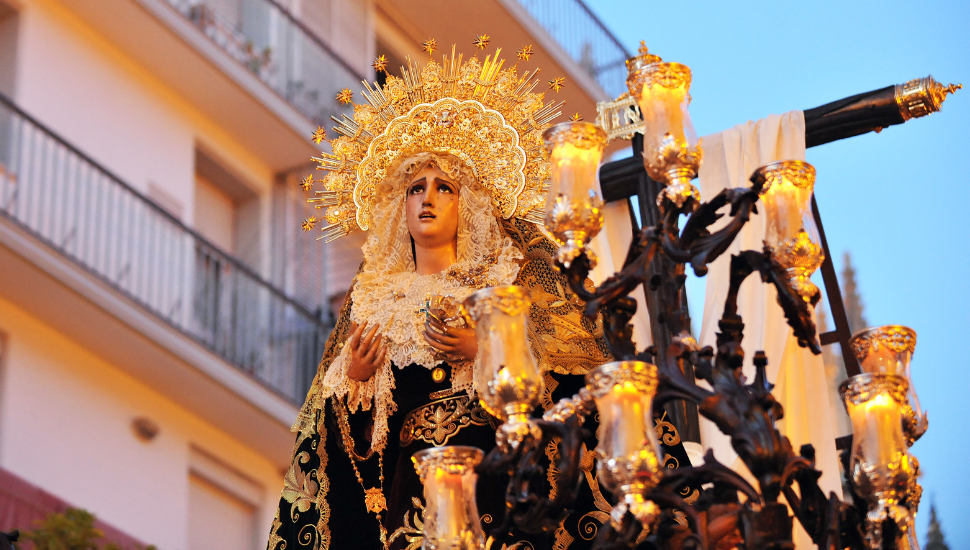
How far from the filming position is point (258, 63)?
10.5 m

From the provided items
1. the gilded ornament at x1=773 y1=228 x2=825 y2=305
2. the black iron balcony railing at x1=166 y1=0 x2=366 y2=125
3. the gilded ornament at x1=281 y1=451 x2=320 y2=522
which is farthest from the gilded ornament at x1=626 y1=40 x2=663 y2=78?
the black iron balcony railing at x1=166 y1=0 x2=366 y2=125

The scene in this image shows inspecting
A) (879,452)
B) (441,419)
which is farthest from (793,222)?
(441,419)

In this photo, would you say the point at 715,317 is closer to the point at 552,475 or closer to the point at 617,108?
the point at 617,108

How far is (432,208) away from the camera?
438 cm

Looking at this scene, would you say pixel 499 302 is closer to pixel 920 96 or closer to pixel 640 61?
pixel 640 61

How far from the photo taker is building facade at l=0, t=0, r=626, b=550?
835 cm

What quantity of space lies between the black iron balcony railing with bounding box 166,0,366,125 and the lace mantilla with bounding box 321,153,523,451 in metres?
5.89

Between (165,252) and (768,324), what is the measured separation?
5.19 meters

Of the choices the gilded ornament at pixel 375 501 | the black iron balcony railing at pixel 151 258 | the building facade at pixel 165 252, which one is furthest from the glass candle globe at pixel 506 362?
the black iron balcony railing at pixel 151 258

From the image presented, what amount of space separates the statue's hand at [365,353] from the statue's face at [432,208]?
0.36 metres

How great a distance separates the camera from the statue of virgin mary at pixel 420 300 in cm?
409

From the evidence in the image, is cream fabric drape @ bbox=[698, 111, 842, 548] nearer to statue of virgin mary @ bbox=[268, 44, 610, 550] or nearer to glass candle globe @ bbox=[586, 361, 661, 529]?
statue of virgin mary @ bbox=[268, 44, 610, 550]

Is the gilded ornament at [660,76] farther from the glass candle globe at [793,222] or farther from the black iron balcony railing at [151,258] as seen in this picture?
the black iron balcony railing at [151,258]

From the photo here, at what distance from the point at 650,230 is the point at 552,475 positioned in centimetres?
100
